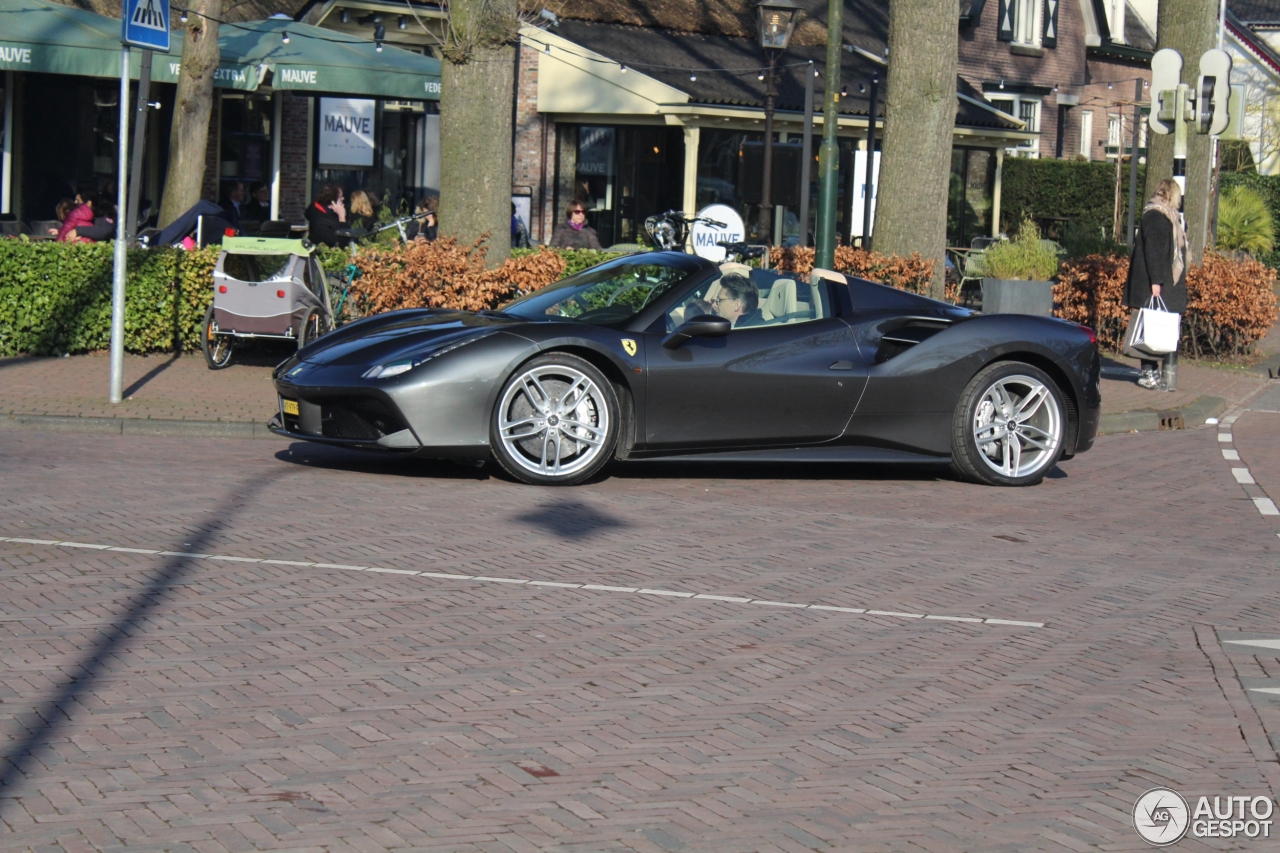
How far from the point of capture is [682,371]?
9391mm

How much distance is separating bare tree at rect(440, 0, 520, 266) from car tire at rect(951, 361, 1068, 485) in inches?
213

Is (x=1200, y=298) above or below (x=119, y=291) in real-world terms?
above

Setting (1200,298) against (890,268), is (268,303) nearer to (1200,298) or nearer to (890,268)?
(890,268)

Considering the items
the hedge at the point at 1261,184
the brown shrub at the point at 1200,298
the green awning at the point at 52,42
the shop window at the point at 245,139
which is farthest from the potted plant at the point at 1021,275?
the hedge at the point at 1261,184

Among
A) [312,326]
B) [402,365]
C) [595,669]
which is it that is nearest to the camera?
[595,669]

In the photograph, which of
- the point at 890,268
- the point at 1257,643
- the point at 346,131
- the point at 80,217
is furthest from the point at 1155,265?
the point at 346,131

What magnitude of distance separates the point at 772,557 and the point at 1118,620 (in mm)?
1685

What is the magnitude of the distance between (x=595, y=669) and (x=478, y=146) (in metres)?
8.90

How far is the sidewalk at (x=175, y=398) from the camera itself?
11039 mm

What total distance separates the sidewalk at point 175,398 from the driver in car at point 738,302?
11.4ft

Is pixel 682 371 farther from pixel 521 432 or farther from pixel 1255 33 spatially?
pixel 1255 33

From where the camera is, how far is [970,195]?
1454 inches

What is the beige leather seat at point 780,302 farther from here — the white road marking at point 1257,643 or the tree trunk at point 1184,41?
the tree trunk at point 1184,41

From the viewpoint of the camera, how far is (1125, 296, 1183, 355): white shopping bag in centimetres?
1530
